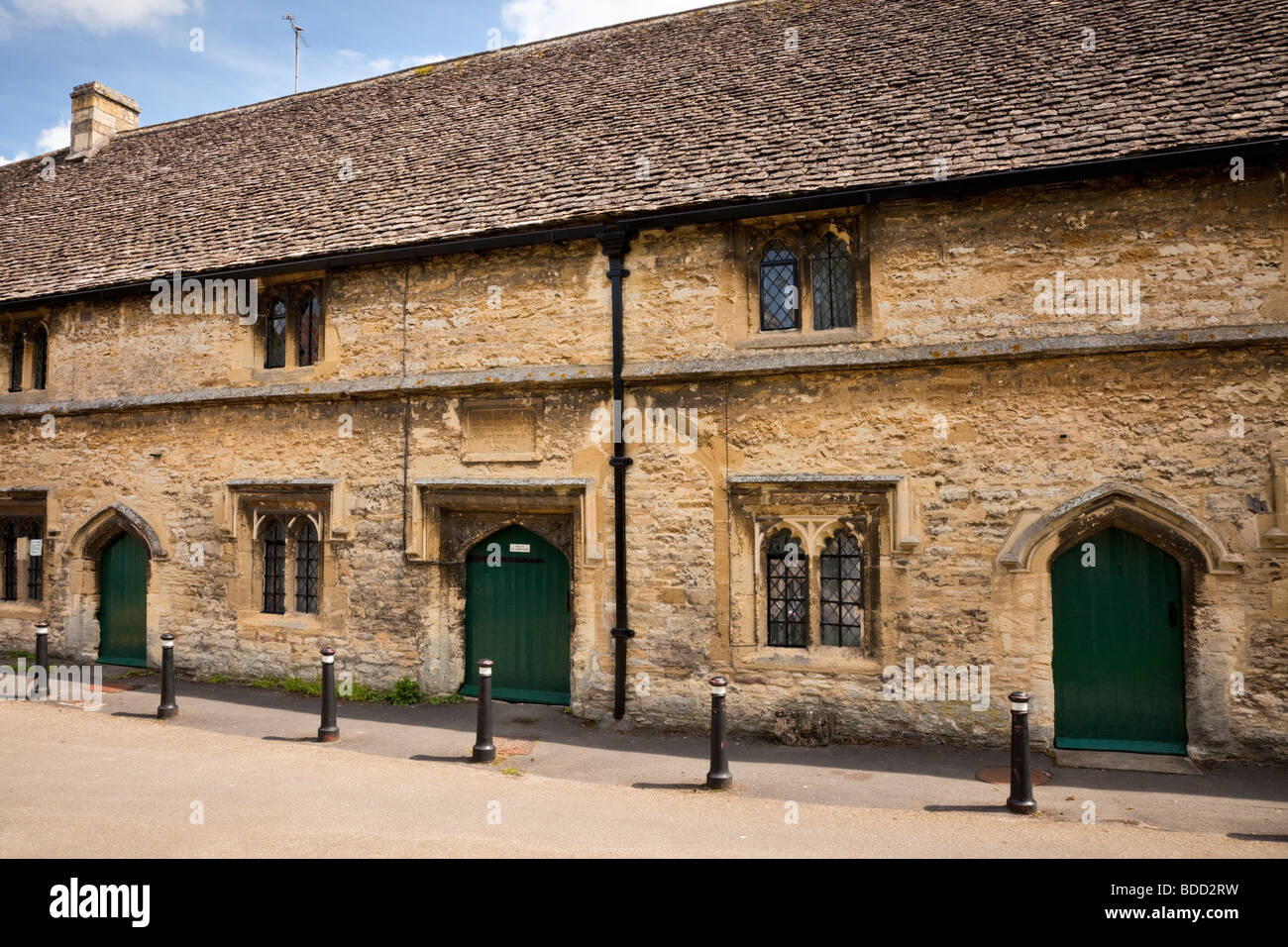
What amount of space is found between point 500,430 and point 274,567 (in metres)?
3.99

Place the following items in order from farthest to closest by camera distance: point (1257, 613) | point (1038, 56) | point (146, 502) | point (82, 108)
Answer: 1. point (82, 108)
2. point (146, 502)
3. point (1038, 56)
4. point (1257, 613)

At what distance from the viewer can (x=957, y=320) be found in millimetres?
7898

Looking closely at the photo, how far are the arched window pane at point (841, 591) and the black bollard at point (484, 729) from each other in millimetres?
3338

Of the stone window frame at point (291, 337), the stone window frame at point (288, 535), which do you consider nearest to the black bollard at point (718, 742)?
the stone window frame at point (288, 535)

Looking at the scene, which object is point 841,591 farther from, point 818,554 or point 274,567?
point 274,567

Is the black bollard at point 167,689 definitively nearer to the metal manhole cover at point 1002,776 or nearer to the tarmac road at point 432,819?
the tarmac road at point 432,819

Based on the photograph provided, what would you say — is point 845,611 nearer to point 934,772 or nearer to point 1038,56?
point 934,772

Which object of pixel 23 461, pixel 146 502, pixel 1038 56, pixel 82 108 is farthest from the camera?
pixel 82 108

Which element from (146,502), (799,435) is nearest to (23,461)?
(146,502)

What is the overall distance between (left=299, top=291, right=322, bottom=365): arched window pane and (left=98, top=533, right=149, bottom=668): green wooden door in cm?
394

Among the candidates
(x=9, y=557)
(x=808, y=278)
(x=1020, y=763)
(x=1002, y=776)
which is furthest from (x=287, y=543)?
(x=1020, y=763)

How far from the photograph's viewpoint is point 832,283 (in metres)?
8.59

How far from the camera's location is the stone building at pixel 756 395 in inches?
290

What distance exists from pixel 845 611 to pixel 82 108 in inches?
713
